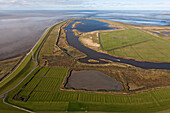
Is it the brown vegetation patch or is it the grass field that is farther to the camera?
the brown vegetation patch

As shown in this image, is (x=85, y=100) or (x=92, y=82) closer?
(x=85, y=100)

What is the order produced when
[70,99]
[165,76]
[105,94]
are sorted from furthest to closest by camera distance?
1. [165,76]
2. [105,94]
3. [70,99]

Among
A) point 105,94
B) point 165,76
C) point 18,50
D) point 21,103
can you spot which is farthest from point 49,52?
point 165,76

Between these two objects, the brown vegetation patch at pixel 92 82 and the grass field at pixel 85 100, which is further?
the brown vegetation patch at pixel 92 82

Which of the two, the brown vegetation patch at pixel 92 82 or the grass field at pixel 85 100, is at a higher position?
the brown vegetation patch at pixel 92 82

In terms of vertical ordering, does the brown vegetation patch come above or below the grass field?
above

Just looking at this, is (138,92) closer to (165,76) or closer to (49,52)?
(165,76)

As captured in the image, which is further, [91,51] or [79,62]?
[91,51]

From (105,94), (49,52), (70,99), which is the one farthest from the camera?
(49,52)

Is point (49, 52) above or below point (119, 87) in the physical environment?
above

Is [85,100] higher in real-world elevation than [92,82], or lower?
lower
